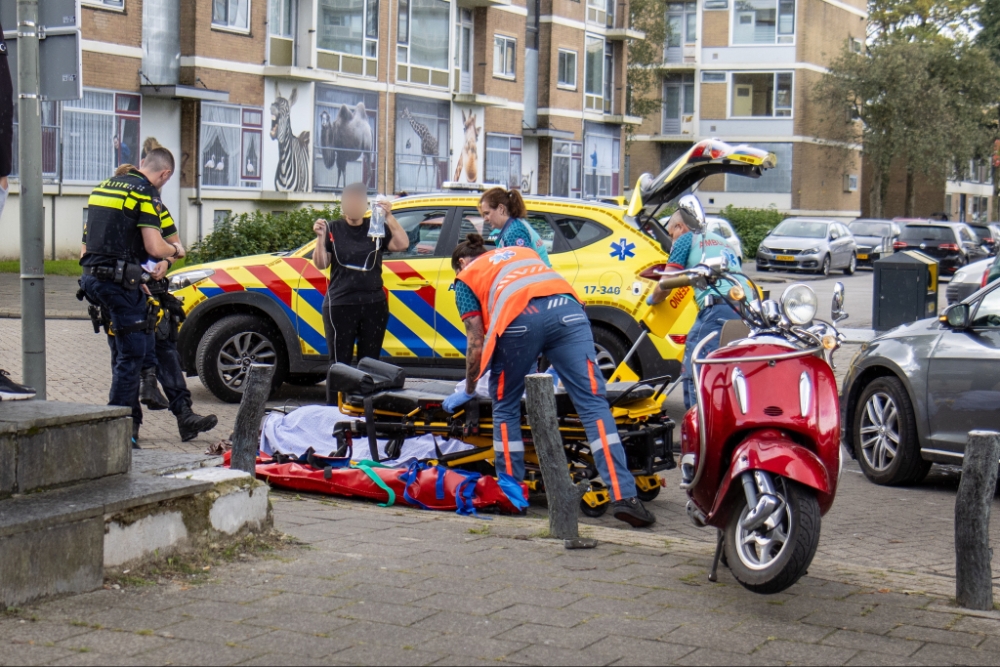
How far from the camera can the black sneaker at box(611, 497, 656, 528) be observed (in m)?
6.69

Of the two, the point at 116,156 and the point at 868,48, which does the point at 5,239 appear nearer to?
the point at 116,156

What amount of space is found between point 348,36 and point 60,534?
109 ft

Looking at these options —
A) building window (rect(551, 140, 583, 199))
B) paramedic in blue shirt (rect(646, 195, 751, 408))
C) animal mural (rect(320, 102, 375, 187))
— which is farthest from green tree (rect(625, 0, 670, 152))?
paramedic in blue shirt (rect(646, 195, 751, 408))

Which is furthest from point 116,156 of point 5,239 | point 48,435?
point 48,435

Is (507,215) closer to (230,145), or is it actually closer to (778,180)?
(230,145)

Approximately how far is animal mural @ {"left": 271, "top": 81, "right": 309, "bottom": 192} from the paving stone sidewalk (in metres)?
29.4

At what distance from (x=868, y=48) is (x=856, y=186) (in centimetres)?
779

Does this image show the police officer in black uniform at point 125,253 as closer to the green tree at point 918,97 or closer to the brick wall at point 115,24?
the brick wall at point 115,24

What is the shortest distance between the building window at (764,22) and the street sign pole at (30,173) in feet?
183

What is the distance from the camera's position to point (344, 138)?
3647 cm

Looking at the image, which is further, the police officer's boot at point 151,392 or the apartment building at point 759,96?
the apartment building at point 759,96

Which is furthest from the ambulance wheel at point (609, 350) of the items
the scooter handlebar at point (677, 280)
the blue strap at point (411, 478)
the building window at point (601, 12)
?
the building window at point (601, 12)

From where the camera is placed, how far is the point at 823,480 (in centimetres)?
482

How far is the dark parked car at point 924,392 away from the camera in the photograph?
313 inches
